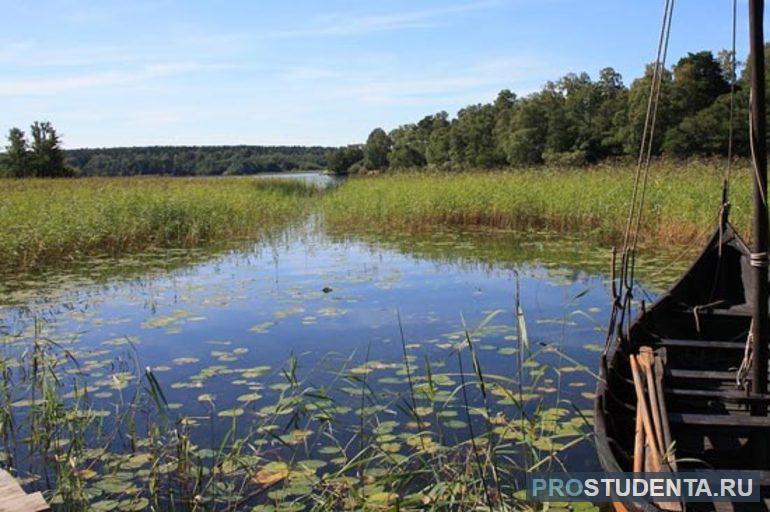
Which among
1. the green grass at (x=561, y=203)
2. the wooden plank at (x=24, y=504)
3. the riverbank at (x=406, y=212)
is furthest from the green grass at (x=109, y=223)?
the wooden plank at (x=24, y=504)

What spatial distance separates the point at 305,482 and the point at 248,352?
2.60 meters

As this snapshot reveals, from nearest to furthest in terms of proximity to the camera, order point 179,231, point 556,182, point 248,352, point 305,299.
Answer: point 248,352 → point 305,299 → point 179,231 → point 556,182

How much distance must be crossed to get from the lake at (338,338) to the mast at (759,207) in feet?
2.64

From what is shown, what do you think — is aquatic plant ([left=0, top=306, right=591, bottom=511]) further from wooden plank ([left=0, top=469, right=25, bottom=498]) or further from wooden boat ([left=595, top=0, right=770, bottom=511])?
wooden plank ([left=0, top=469, right=25, bottom=498])

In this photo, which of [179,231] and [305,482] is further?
[179,231]

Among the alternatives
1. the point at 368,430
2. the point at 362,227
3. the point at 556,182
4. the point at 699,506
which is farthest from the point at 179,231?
the point at 699,506

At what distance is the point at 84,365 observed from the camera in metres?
5.29

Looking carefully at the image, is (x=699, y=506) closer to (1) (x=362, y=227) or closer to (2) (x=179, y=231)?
(2) (x=179, y=231)

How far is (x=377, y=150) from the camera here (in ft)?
246

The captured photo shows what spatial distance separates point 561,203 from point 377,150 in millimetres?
63103

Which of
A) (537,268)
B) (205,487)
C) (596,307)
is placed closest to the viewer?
(205,487)

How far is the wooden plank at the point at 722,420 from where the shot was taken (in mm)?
2646

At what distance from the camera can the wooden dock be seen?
2.03 meters

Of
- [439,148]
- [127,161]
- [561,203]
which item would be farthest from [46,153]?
[561,203]
